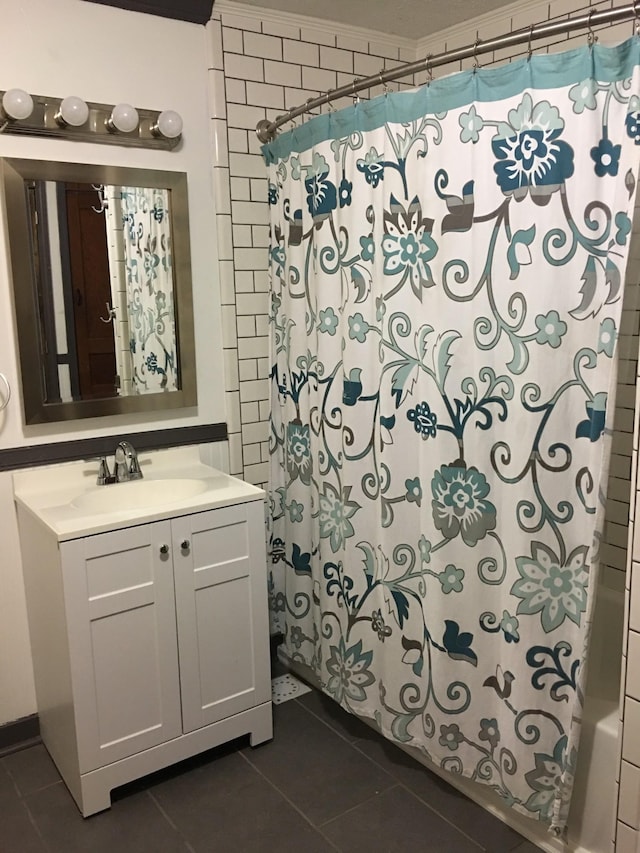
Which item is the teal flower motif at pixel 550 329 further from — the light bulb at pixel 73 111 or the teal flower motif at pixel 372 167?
the light bulb at pixel 73 111

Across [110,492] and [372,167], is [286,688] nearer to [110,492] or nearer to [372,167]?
[110,492]

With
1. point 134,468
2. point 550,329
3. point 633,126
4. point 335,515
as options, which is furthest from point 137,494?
point 633,126

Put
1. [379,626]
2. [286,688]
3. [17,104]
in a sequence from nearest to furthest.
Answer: [17,104] < [379,626] < [286,688]

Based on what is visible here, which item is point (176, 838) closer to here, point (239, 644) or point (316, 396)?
point (239, 644)

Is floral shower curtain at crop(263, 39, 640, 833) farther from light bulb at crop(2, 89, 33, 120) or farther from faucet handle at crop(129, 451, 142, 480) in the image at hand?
light bulb at crop(2, 89, 33, 120)

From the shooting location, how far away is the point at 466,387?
179 centimetres

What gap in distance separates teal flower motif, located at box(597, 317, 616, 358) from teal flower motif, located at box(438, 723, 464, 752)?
3.61 ft

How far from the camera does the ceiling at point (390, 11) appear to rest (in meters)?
2.46

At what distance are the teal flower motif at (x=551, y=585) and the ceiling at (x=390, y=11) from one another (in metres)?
1.93

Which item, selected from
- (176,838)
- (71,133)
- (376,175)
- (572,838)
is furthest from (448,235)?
(176,838)

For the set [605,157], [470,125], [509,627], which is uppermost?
[470,125]

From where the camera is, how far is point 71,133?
85.7 inches

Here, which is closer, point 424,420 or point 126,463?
point 424,420

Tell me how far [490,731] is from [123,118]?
2.05m
